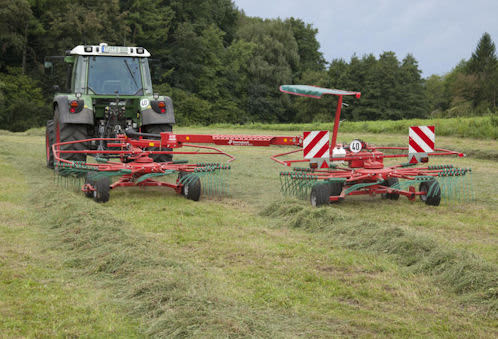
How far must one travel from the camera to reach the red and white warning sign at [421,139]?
7.27 meters

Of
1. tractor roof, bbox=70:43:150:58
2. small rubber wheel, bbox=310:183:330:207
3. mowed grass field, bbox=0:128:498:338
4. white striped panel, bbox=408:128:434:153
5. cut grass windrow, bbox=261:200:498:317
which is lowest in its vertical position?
mowed grass field, bbox=0:128:498:338

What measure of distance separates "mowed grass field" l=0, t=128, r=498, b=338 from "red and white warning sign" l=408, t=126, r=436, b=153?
2.92ft

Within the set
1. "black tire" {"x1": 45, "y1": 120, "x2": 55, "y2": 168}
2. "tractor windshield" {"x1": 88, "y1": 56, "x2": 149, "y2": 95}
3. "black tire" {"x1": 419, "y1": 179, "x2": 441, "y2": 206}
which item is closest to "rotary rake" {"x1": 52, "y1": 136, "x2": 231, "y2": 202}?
"tractor windshield" {"x1": 88, "y1": 56, "x2": 149, "y2": 95}

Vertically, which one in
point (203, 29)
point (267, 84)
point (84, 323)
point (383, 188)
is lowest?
point (84, 323)

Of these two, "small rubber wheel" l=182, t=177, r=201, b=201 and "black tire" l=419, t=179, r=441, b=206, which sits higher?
"black tire" l=419, t=179, r=441, b=206

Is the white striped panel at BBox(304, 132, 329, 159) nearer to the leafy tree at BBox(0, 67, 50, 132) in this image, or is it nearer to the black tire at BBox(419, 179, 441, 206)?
the black tire at BBox(419, 179, 441, 206)

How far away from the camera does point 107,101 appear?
9.39 m

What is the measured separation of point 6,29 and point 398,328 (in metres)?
32.6

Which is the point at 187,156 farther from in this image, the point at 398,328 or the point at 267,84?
the point at 267,84

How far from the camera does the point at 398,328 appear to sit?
3.13 m

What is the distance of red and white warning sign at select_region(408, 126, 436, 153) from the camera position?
7266mm

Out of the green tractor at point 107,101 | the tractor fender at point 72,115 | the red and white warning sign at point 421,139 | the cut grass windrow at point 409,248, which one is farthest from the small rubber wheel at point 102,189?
the red and white warning sign at point 421,139

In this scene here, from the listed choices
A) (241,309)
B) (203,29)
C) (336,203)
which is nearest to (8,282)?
(241,309)

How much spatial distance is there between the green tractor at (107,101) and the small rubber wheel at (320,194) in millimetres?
3265
